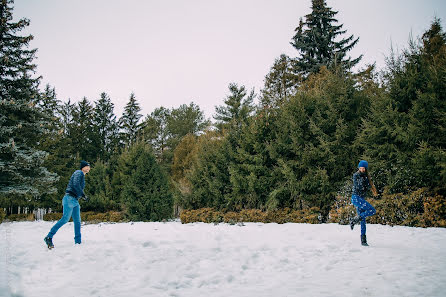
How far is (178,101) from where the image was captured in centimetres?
4234

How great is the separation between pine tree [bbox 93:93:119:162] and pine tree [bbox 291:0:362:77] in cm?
2725

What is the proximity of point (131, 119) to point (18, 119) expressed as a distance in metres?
23.2

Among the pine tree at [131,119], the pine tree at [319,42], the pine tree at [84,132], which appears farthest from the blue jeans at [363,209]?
the pine tree at [131,119]

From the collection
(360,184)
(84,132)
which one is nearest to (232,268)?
(360,184)

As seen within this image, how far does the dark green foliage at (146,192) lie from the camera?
15636 mm

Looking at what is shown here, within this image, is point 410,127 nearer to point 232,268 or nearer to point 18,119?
point 232,268

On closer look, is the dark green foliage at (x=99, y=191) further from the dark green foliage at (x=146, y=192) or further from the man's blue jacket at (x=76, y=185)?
the man's blue jacket at (x=76, y=185)

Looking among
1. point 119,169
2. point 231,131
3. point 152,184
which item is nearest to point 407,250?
point 231,131

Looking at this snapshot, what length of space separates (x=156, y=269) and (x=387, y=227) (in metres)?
7.02

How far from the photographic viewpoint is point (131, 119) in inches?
1618

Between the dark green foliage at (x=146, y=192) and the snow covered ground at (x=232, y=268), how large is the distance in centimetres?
903

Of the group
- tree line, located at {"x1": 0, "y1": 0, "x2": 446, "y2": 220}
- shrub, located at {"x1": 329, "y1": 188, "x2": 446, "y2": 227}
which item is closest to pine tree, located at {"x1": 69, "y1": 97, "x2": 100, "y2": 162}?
tree line, located at {"x1": 0, "y1": 0, "x2": 446, "y2": 220}

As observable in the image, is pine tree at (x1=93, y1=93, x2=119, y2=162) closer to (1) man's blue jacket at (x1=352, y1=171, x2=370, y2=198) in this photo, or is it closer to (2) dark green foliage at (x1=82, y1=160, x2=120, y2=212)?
(2) dark green foliage at (x1=82, y1=160, x2=120, y2=212)

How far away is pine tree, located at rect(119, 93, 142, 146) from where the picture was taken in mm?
40750
